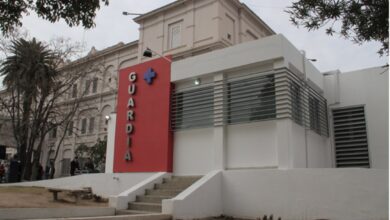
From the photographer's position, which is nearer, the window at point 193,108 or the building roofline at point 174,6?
the window at point 193,108

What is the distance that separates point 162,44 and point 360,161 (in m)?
23.4

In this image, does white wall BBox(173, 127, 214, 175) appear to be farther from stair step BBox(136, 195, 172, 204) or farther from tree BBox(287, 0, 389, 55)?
tree BBox(287, 0, 389, 55)

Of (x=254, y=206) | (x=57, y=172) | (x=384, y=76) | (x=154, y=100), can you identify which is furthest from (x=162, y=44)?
(x=254, y=206)

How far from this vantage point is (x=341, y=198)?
→ 33.5ft

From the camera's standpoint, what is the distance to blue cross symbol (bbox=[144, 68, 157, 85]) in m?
15.9

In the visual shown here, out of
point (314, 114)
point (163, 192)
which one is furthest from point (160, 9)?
point (163, 192)

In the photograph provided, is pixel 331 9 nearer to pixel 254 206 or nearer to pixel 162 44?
pixel 254 206

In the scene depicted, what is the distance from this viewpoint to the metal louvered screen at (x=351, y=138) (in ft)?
48.7

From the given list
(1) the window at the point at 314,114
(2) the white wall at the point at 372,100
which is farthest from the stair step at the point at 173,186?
(2) the white wall at the point at 372,100

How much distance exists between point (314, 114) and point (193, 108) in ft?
14.1

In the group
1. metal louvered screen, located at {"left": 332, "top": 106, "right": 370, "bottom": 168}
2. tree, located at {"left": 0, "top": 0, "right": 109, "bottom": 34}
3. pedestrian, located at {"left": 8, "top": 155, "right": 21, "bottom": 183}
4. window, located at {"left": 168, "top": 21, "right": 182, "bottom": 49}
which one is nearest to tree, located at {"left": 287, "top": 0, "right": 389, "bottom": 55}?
tree, located at {"left": 0, "top": 0, "right": 109, "bottom": 34}

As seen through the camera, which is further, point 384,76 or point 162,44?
point 162,44

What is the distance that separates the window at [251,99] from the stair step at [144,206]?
12.4 feet

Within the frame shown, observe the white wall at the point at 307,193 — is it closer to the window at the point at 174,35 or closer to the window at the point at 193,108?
the window at the point at 193,108
